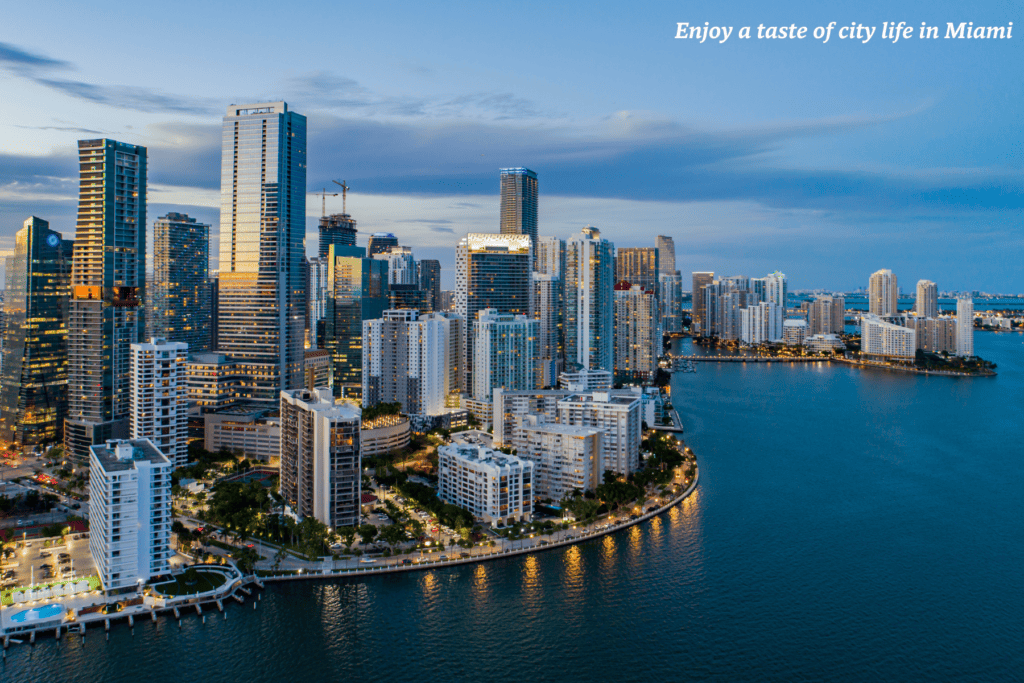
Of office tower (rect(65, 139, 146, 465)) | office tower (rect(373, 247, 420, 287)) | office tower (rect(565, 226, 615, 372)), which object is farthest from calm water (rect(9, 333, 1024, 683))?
office tower (rect(373, 247, 420, 287))

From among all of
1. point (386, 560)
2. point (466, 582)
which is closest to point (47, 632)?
point (386, 560)

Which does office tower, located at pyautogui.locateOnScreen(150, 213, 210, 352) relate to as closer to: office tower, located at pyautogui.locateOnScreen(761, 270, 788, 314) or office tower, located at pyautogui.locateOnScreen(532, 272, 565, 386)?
office tower, located at pyautogui.locateOnScreen(532, 272, 565, 386)

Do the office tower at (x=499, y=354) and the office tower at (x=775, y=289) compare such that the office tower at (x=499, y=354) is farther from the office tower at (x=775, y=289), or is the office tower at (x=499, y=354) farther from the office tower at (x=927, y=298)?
the office tower at (x=775, y=289)

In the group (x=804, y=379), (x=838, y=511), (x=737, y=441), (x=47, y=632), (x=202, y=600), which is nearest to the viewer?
(x=47, y=632)

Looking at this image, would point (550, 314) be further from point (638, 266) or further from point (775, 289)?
point (775, 289)

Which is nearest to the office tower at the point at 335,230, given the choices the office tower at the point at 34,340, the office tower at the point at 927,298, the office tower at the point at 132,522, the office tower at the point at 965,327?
the office tower at the point at 34,340

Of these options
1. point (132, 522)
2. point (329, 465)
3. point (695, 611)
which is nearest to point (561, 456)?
point (329, 465)

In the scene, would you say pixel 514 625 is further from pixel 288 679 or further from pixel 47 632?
pixel 47 632
